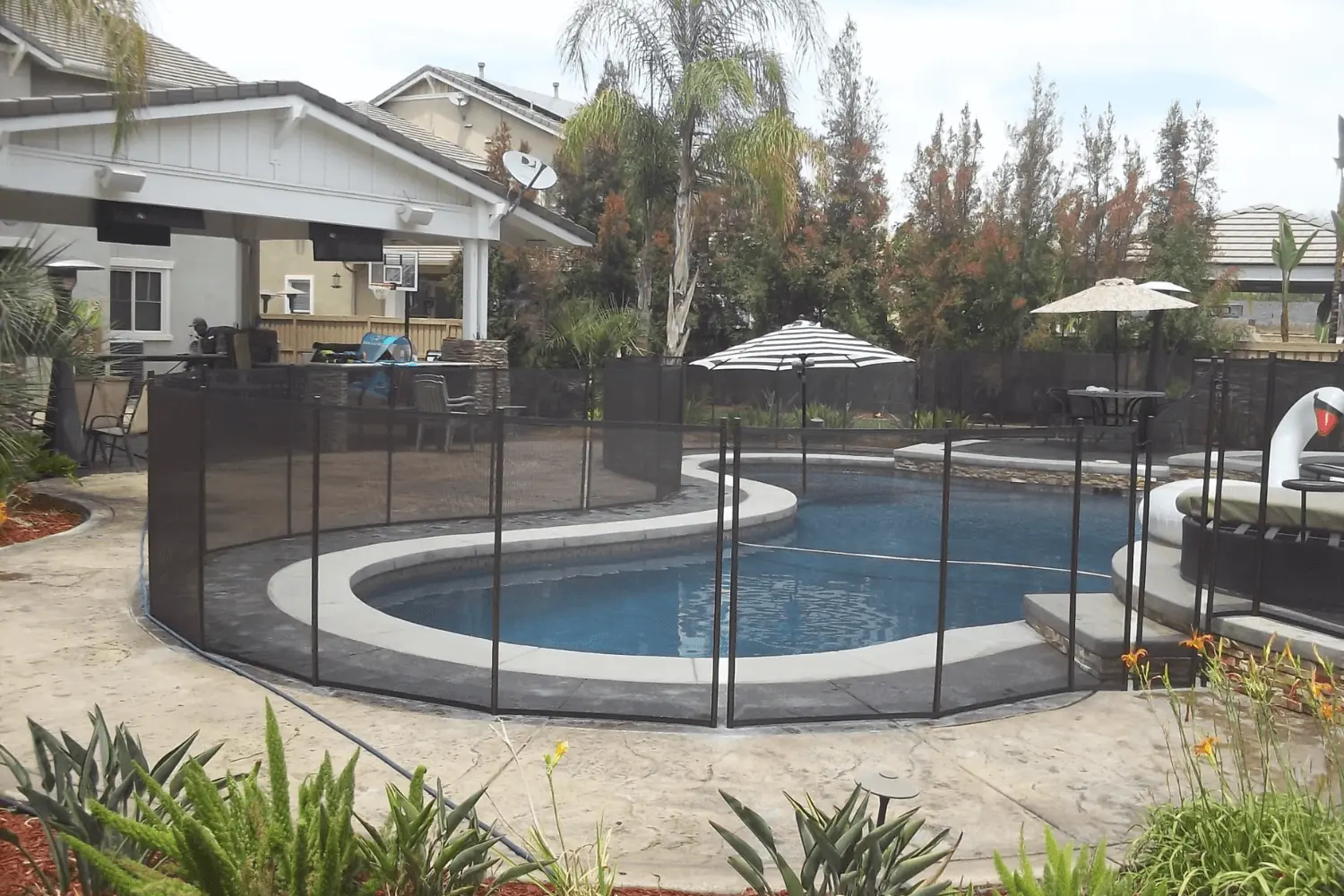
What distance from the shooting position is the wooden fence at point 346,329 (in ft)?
86.1

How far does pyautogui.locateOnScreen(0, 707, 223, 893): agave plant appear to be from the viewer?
144 inches

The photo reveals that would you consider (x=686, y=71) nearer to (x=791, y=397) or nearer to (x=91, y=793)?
(x=791, y=397)

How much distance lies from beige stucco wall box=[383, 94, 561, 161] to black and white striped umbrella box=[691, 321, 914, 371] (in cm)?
1744

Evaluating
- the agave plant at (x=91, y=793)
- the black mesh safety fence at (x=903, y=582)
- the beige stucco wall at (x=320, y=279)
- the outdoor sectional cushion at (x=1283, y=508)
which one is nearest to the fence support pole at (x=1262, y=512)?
the outdoor sectional cushion at (x=1283, y=508)

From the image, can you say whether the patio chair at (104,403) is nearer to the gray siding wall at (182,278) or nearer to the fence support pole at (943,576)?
the gray siding wall at (182,278)

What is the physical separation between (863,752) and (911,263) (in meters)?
21.5

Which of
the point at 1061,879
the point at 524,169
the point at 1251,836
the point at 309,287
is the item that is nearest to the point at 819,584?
the point at 1251,836

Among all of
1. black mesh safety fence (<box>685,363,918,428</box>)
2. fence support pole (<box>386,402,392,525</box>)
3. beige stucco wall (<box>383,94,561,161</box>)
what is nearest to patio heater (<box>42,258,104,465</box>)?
fence support pole (<box>386,402,392,525</box>)

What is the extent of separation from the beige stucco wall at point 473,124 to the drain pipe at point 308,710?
25351 mm

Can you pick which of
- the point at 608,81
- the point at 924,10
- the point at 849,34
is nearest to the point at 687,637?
the point at 924,10

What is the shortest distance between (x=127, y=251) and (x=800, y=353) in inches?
608

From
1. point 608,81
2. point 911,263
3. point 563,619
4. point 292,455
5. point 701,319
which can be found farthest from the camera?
point 701,319

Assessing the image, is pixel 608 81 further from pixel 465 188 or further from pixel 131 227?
pixel 131 227

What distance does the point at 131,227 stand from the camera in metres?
15.5
